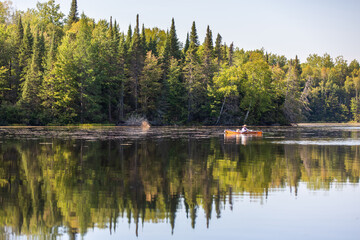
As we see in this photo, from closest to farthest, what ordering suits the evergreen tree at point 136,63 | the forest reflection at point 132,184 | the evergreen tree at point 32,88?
the forest reflection at point 132,184 → the evergreen tree at point 32,88 → the evergreen tree at point 136,63

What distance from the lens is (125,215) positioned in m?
10.9

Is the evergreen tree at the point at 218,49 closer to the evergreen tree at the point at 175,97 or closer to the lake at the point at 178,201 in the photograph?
the evergreen tree at the point at 175,97

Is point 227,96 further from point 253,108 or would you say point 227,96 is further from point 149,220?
point 149,220

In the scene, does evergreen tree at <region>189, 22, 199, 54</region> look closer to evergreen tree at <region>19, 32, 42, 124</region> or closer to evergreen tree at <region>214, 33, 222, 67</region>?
evergreen tree at <region>214, 33, 222, 67</region>

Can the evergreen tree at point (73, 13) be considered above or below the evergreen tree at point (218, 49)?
above

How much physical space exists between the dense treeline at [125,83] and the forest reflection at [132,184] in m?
57.8

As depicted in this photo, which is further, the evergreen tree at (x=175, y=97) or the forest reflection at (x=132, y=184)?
the evergreen tree at (x=175, y=97)

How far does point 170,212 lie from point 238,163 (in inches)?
441

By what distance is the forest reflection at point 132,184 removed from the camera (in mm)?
10750

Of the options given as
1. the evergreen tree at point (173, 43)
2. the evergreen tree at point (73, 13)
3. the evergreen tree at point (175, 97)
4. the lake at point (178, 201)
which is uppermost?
the evergreen tree at point (73, 13)

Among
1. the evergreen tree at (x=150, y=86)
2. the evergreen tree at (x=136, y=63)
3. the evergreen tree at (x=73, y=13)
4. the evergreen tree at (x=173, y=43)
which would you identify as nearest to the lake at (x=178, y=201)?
the evergreen tree at (x=150, y=86)

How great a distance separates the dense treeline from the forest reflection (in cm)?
5779

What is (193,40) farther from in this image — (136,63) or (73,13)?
(73,13)

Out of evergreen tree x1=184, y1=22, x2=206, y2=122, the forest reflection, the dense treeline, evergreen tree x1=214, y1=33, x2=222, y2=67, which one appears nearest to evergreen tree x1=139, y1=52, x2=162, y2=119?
the dense treeline
